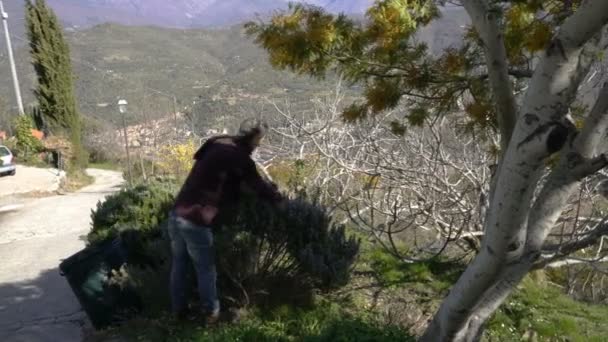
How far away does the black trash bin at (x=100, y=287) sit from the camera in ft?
14.7

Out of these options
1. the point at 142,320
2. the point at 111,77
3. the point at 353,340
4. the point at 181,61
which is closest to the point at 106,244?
the point at 142,320

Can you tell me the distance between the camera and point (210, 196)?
383 cm

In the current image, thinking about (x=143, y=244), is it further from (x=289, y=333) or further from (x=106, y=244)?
(x=289, y=333)

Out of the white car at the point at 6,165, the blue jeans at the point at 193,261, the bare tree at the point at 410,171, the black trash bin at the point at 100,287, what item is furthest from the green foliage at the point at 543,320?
the white car at the point at 6,165

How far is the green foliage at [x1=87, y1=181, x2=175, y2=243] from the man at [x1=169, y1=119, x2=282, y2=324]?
4.93ft

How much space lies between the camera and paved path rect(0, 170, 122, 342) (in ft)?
15.9

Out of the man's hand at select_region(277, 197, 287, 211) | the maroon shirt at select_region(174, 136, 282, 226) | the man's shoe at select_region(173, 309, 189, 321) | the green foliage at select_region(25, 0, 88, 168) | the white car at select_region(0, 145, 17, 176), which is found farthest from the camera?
the green foliage at select_region(25, 0, 88, 168)

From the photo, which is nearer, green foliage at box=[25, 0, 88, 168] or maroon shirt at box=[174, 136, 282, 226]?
maroon shirt at box=[174, 136, 282, 226]

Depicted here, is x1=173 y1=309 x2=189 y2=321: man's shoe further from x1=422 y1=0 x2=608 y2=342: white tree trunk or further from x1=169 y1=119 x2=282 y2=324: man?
x1=422 y1=0 x2=608 y2=342: white tree trunk

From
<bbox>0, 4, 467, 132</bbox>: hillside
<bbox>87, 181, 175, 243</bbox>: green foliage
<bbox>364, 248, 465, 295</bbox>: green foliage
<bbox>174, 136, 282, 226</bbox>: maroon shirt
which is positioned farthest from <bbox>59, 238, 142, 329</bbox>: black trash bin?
<bbox>0, 4, 467, 132</bbox>: hillside

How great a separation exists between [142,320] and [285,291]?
4.12 feet

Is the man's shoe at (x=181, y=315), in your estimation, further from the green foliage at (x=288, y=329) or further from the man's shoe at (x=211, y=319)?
the man's shoe at (x=211, y=319)

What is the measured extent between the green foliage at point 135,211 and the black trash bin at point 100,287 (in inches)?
26.0

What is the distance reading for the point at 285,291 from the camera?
4.50m
